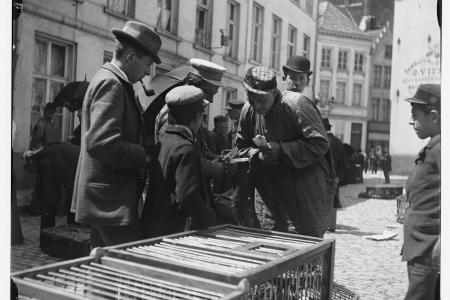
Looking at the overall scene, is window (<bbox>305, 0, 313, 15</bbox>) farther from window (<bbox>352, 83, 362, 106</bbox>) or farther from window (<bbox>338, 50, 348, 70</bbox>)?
window (<bbox>352, 83, 362, 106</bbox>)

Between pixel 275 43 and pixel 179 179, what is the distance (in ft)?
7.29

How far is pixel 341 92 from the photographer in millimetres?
2697

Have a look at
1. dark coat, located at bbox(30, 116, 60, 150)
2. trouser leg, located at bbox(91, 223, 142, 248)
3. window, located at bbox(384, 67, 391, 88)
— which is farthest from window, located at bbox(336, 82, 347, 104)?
dark coat, located at bbox(30, 116, 60, 150)

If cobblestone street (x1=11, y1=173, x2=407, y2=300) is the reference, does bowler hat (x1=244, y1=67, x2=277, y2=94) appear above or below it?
above

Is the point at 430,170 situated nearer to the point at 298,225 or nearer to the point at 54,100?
the point at 298,225

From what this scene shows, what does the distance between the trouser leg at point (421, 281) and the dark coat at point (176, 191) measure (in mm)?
824

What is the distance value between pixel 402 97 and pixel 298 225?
28.5 inches

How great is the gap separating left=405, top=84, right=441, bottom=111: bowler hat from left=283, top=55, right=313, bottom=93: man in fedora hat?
120cm

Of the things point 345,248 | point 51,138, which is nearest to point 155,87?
point 51,138

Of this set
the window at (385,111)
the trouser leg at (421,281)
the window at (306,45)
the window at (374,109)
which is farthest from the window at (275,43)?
the trouser leg at (421,281)

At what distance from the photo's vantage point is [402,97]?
6.84 feet

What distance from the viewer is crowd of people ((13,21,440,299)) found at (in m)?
1.81

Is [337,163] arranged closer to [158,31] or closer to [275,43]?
[275,43]
